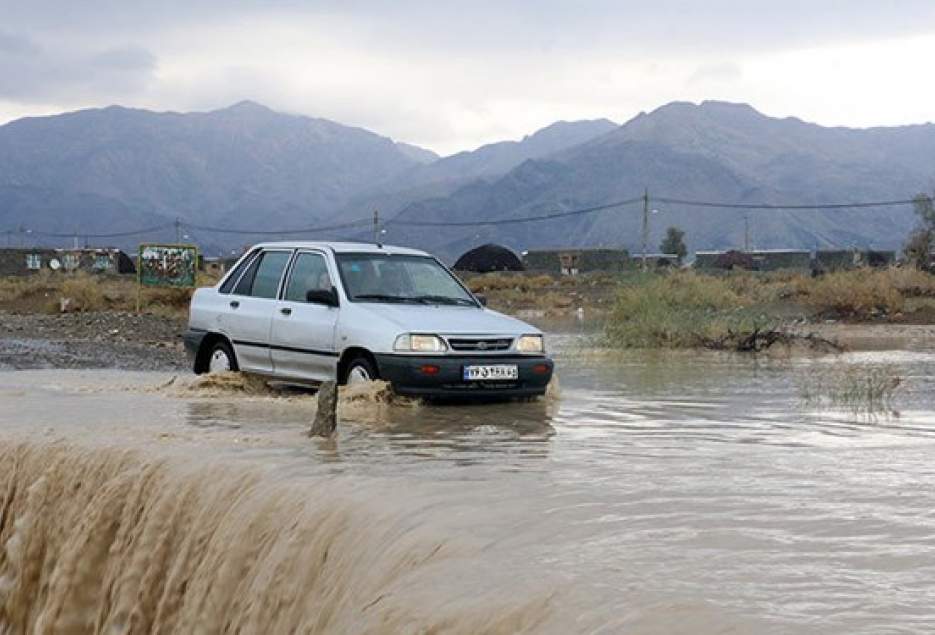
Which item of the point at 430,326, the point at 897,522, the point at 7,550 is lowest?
the point at 7,550

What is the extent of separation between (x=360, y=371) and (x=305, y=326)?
34.0 inches

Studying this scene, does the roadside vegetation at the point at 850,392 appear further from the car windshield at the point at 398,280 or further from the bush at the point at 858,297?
the bush at the point at 858,297

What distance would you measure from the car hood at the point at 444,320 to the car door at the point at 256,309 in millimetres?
1403

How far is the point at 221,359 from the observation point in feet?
45.1

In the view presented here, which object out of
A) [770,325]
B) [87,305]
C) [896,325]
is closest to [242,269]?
[770,325]

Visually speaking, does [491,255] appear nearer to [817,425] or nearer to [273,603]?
[817,425]

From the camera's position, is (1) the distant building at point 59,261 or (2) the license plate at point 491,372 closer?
(2) the license plate at point 491,372

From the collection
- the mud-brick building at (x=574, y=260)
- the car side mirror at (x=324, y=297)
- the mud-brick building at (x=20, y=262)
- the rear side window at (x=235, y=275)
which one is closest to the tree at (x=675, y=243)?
the mud-brick building at (x=574, y=260)

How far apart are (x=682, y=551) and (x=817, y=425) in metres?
5.71

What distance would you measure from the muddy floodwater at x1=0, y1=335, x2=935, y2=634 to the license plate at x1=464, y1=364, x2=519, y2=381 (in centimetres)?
34

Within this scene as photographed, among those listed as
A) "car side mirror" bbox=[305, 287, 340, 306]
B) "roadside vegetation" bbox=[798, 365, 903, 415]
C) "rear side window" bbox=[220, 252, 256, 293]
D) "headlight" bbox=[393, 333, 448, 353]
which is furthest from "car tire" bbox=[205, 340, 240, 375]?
"roadside vegetation" bbox=[798, 365, 903, 415]

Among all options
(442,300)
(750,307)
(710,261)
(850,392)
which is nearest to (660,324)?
(850,392)

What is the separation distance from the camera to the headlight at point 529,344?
12141 mm

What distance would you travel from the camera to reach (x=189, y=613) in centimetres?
681
